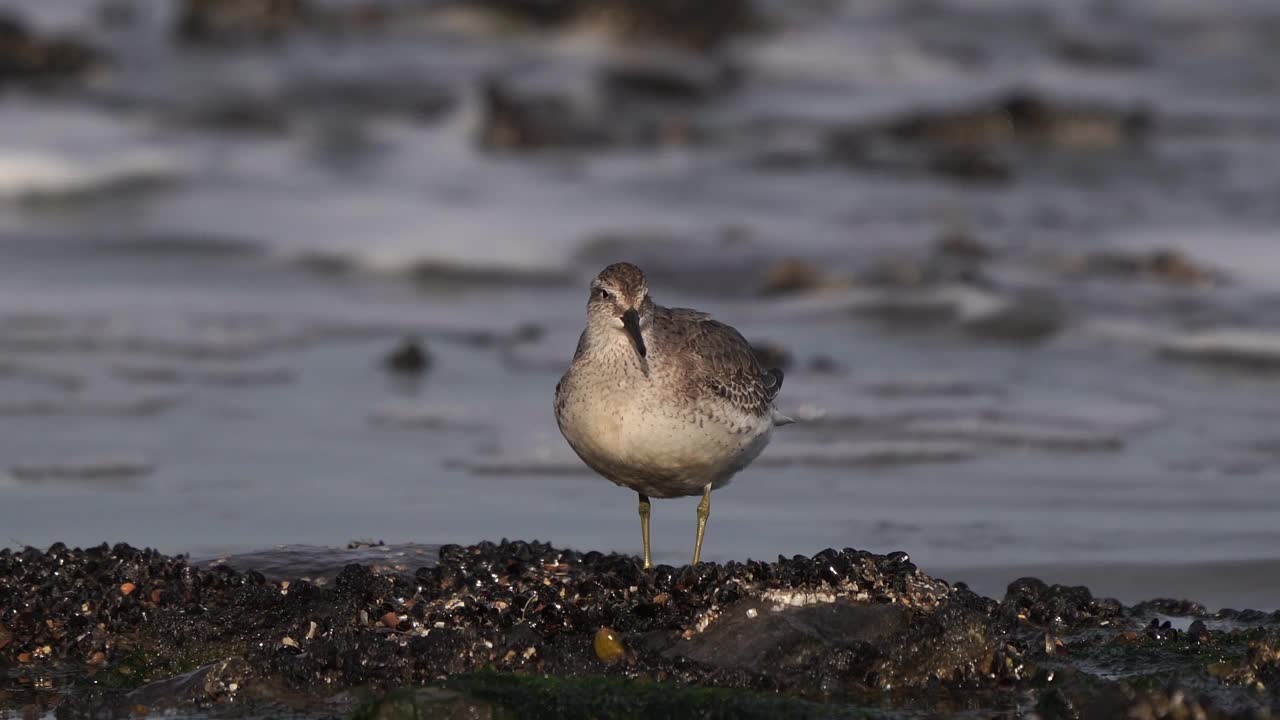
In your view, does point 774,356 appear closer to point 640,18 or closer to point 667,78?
point 667,78

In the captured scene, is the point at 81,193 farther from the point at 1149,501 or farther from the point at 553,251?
the point at 1149,501

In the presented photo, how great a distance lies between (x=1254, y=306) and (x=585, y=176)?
7.84m

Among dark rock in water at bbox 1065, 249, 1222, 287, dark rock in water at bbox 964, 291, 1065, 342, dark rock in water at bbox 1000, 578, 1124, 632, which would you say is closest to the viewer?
dark rock in water at bbox 1000, 578, 1124, 632

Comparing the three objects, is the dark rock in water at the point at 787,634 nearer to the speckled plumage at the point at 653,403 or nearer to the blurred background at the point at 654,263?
the speckled plumage at the point at 653,403

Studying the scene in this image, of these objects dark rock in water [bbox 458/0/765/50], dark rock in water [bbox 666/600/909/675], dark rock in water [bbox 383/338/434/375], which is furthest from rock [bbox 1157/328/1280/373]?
dark rock in water [bbox 458/0/765/50]

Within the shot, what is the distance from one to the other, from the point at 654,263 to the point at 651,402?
8.43 metres

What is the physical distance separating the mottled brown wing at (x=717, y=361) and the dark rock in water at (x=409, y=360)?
149 inches

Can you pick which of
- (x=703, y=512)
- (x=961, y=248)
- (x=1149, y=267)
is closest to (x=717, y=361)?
(x=703, y=512)

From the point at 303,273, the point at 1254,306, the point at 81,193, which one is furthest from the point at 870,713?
the point at 81,193

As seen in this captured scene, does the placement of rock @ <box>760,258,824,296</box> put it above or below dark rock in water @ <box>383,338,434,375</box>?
above

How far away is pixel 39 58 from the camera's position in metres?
22.4

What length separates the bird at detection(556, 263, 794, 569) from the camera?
6145mm

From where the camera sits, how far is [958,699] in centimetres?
520

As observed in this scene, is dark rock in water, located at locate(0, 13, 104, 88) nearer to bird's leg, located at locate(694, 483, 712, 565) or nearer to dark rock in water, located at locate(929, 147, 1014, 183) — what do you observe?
dark rock in water, located at locate(929, 147, 1014, 183)
